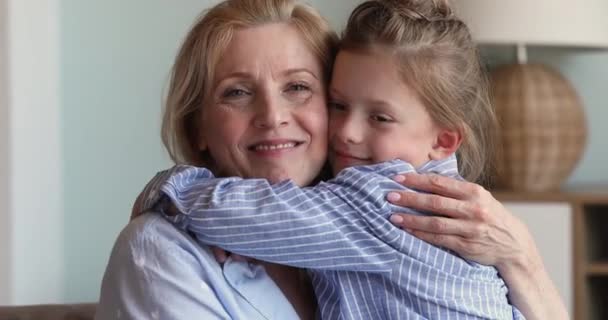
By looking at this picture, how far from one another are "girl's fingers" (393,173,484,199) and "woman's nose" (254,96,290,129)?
192mm

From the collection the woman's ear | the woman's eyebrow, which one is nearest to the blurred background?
the woman's ear

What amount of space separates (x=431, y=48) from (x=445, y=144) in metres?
0.15

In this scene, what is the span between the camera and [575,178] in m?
3.82

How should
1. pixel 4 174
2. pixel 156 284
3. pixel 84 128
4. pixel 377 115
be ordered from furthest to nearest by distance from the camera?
pixel 84 128 < pixel 4 174 < pixel 377 115 < pixel 156 284

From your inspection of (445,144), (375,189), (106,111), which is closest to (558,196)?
(106,111)

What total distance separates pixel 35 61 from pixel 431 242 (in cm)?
196

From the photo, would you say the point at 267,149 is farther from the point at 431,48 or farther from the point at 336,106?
the point at 431,48

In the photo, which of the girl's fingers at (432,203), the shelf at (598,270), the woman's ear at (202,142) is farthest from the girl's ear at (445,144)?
the shelf at (598,270)

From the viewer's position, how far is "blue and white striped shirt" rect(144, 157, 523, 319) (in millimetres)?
1491

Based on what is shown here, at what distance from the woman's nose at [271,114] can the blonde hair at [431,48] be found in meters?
0.15

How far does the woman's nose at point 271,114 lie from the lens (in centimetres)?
164

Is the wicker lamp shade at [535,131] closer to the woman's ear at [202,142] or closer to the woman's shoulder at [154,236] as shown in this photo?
the woman's ear at [202,142]

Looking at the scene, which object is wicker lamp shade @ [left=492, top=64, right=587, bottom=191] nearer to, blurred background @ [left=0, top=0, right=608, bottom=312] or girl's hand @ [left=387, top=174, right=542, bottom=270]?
blurred background @ [left=0, top=0, right=608, bottom=312]

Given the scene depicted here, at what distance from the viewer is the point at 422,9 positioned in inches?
66.6
